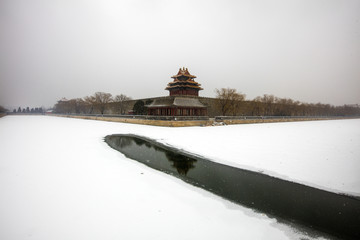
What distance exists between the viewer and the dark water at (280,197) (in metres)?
4.59

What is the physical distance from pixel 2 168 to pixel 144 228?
810cm

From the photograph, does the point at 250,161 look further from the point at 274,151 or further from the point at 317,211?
the point at 317,211

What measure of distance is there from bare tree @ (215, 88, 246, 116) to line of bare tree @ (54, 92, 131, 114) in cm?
2827

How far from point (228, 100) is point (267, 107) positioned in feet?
64.7

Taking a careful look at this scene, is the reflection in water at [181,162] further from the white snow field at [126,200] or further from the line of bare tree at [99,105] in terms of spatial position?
the line of bare tree at [99,105]

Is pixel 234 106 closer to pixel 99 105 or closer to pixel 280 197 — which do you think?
pixel 280 197

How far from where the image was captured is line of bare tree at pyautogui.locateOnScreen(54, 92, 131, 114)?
54500 millimetres

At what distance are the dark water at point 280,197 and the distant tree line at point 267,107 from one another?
33826 millimetres

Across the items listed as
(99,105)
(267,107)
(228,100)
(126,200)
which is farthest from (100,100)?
(126,200)

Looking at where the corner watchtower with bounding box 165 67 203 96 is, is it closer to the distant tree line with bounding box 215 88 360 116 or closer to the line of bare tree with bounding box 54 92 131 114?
the distant tree line with bounding box 215 88 360 116

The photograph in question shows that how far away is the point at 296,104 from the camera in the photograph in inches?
2500

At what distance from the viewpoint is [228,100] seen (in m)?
40.6

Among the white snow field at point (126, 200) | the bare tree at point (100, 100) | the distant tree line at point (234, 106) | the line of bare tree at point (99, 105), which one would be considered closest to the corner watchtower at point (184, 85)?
the distant tree line at point (234, 106)

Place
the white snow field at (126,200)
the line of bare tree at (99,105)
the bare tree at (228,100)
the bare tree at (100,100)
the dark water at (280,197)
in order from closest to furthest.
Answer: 1. the white snow field at (126,200)
2. the dark water at (280,197)
3. the bare tree at (228,100)
4. the line of bare tree at (99,105)
5. the bare tree at (100,100)
